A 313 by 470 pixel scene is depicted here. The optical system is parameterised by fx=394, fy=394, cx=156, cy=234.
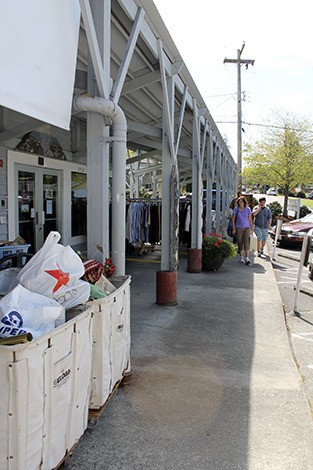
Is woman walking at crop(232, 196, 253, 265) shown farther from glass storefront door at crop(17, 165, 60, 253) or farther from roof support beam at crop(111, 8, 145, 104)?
roof support beam at crop(111, 8, 145, 104)

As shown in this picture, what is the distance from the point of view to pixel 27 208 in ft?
24.3

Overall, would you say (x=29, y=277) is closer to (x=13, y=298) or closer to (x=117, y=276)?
(x=13, y=298)

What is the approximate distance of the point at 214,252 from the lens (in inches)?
334

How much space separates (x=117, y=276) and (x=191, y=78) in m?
4.33

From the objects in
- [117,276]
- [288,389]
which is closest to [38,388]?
[117,276]

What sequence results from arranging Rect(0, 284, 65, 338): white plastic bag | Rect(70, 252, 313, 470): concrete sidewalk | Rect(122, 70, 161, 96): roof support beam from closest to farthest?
Rect(0, 284, 65, 338): white plastic bag, Rect(70, 252, 313, 470): concrete sidewalk, Rect(122, 70, 161, 96): roof support beam

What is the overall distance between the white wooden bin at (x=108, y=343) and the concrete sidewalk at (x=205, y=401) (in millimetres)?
283

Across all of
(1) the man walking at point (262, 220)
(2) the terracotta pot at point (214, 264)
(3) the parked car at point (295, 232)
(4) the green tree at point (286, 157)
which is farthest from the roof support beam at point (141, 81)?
(4) the green tree at point (286, 157)

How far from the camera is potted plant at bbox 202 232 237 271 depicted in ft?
27.8

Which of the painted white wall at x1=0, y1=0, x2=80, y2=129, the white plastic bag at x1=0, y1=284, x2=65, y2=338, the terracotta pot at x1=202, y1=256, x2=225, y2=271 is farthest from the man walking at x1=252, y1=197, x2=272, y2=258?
the white plastic bag at x1=0, y1=284, x2=65, y2=338

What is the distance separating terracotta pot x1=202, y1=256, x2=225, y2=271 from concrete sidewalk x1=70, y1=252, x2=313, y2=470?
8.98ft

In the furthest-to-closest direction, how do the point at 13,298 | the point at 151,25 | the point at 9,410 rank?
the point at 151,25 → the point at 13,298 → the point at 9,410

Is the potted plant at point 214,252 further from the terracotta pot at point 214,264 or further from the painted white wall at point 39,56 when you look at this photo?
the painted white wall at point 39,56

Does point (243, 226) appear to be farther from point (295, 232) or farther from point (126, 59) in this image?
point (126, 59)
